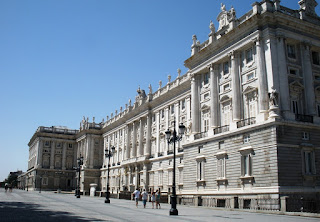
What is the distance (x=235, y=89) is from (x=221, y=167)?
283 inches

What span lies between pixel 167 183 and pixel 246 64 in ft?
77.3

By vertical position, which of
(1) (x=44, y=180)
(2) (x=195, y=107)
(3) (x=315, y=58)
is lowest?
(1) (x=44, y=180)

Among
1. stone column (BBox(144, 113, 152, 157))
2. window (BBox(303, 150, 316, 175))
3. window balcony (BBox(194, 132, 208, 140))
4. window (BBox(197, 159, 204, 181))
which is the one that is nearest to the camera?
window (BBox(303, 150, 316, 175))

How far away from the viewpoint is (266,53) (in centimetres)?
2878

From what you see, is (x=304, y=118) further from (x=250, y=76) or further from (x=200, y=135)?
(x=200, y=135)

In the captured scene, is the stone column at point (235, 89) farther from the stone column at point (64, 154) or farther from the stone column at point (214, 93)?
the stone column at point (64, 154)

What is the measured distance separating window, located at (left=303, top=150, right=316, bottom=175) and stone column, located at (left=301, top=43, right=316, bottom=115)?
11.6 ft

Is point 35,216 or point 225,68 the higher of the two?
point 225,68

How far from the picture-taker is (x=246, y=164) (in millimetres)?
28531

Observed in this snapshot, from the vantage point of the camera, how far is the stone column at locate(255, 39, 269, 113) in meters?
27.8

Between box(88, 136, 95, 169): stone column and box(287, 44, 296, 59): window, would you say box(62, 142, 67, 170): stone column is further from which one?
box(287, 44, 296, 59): window

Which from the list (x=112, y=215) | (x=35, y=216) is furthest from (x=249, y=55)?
(x=35, y=216)

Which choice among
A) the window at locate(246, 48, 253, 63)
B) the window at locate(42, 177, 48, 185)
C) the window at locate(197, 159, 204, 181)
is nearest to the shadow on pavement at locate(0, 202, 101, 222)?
the window at locate(197, 159, 204, 181)

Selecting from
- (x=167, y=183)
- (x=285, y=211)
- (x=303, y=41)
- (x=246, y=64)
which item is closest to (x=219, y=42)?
(x=246, y=64)
